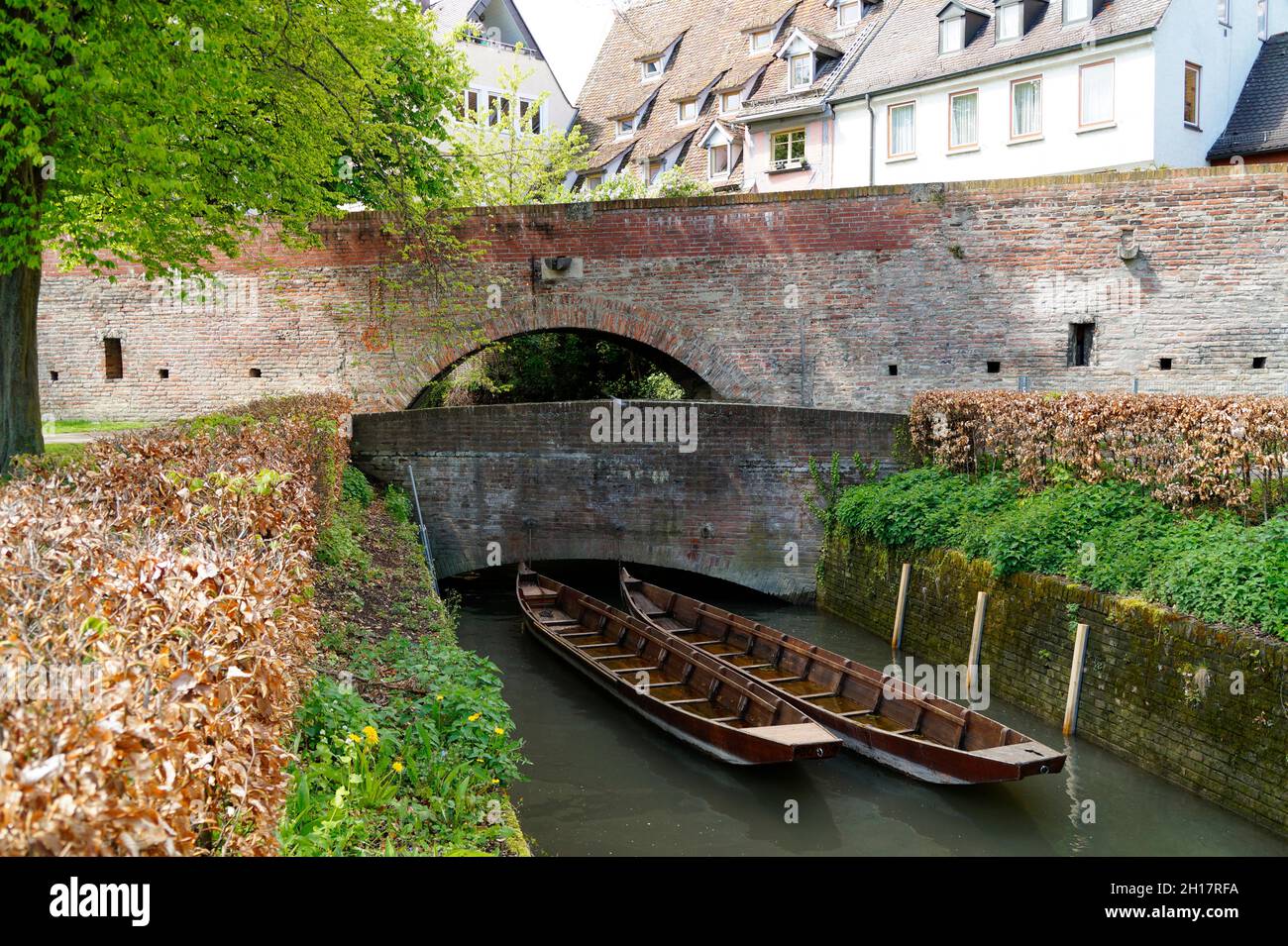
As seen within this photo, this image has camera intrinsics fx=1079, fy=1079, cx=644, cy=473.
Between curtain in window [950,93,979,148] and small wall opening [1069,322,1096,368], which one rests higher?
curtain in window [950,93,979,148]

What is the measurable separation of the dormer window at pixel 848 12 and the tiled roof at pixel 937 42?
902 millimetres

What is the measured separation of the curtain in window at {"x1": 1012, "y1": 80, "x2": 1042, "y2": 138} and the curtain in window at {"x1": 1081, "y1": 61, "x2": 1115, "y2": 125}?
104 cm

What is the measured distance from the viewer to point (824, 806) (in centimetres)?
887

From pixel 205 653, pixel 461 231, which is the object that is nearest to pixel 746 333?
pixel 461 231

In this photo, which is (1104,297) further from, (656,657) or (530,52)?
(530,52)

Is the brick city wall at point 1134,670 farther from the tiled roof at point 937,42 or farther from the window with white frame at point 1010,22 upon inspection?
the window with white frame at point 1010,22

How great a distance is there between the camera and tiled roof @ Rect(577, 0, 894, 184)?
30016mm

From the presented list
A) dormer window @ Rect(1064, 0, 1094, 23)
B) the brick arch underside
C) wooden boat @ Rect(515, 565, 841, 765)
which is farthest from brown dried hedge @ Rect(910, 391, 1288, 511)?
dormer window @ Rect(1064, 0, 1094, 23)

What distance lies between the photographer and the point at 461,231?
1772cm

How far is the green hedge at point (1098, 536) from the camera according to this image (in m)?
8.19

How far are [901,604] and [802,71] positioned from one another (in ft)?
66.0

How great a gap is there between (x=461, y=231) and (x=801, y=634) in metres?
8.74

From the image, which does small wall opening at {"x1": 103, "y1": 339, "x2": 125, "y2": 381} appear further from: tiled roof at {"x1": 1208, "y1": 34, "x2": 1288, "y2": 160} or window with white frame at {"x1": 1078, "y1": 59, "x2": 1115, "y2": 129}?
tiled roof at {"x1": 1208, "y1": 34, "x2": 1288, "y2": 160}
